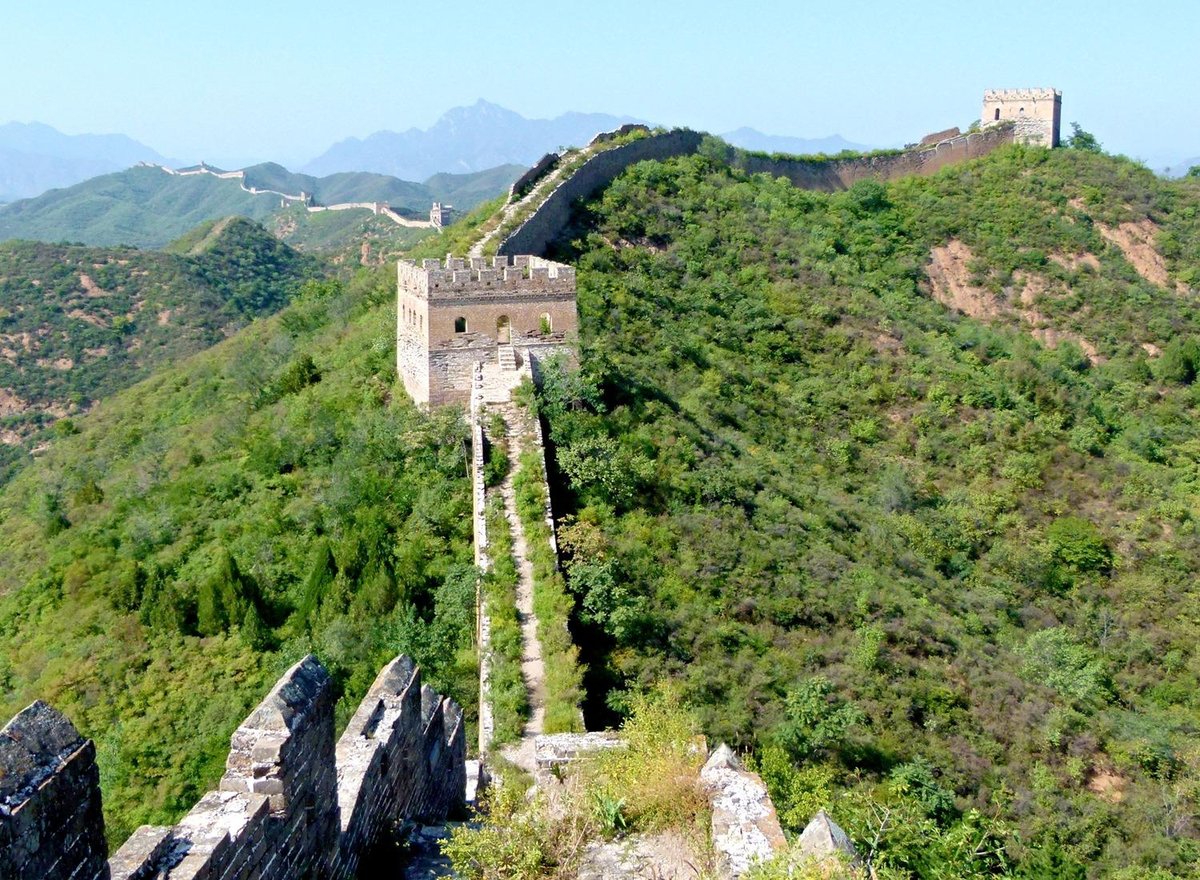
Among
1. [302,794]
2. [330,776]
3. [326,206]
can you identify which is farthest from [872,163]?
[326,206]

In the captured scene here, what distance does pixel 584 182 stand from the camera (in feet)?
110

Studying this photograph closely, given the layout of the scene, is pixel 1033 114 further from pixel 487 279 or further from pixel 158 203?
pixel 158 203

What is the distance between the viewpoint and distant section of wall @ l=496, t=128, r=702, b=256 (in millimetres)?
28594

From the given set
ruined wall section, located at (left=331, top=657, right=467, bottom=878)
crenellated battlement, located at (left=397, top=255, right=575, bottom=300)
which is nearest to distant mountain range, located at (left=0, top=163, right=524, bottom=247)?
crenellated battlement, located at (left=397, top=255, right=575, bottom=300)

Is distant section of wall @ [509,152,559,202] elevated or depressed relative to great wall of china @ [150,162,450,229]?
depressed

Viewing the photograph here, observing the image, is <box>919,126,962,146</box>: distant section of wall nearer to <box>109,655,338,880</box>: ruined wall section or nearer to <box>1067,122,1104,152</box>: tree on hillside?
<box>1067,122,1104,152</box>: tree on hillside

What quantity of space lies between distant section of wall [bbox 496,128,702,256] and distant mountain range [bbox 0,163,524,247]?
10177cm

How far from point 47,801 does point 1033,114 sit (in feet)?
179

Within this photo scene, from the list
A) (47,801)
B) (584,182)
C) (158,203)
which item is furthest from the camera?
(158,203)

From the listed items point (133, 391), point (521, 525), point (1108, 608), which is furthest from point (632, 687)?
point (133, 391)

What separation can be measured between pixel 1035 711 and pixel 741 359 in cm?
1317

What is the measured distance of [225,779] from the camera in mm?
5277

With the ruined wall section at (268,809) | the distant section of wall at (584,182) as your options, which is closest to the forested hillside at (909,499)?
the distant section of wall at (584,182)

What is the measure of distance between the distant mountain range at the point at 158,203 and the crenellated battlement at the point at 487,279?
12064 cm
